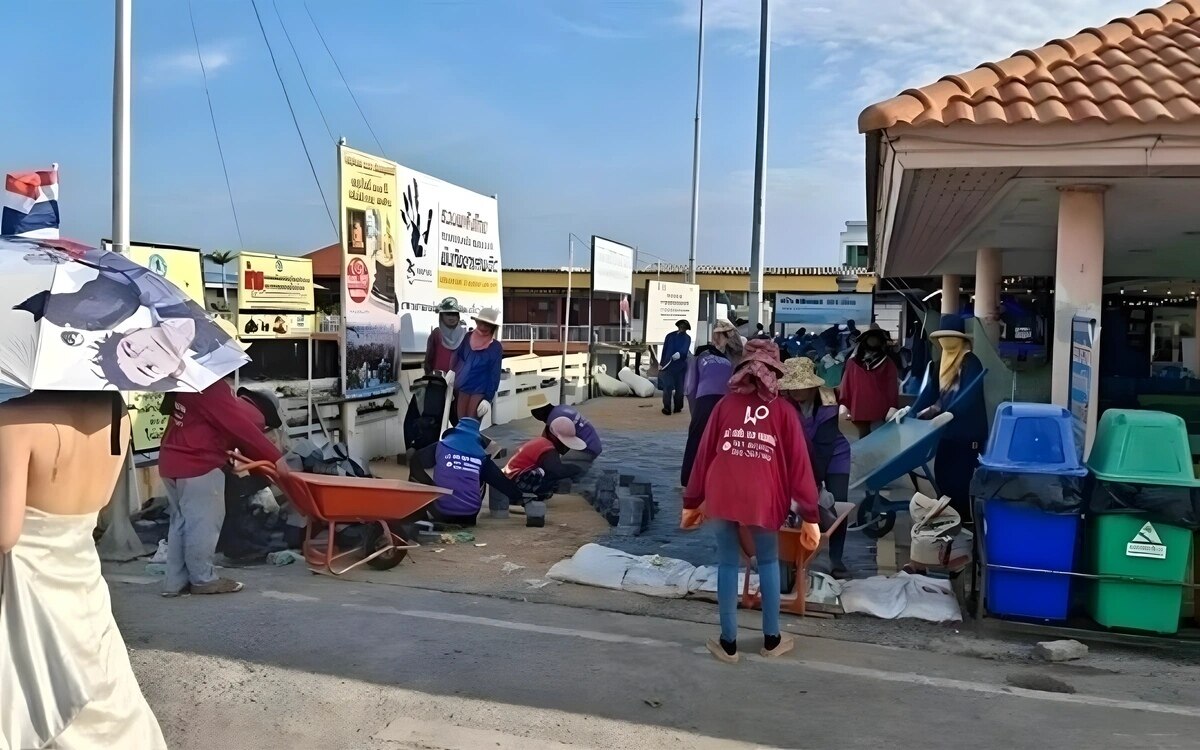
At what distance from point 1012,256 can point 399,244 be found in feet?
25.8

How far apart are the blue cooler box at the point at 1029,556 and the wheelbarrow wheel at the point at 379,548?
3.84 metres

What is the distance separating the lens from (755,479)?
200 inches

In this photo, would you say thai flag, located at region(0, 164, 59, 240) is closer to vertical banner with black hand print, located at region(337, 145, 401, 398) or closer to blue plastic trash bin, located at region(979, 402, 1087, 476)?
vertical banner with black hand print, located at region(337, 145, 401, 398)

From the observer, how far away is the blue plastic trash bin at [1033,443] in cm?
564

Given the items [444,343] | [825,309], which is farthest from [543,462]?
[825,309]

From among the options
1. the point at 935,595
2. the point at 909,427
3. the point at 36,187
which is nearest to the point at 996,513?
the point at 935,595

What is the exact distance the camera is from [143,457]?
827 centimetres

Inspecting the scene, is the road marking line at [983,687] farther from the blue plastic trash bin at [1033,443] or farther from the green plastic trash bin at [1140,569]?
the blue plastic trash bin at [1033,443]

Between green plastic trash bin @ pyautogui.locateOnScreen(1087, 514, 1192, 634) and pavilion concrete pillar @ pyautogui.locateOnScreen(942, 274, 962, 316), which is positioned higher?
pavilion concrete pillar @ pyautogui.locateOnScreen(942, 274, 962, 316)

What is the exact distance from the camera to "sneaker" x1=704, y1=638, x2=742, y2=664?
5172 millimetres

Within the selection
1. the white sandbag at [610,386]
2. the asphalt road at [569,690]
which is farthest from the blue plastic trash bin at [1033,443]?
the white sandbag at [610,386]

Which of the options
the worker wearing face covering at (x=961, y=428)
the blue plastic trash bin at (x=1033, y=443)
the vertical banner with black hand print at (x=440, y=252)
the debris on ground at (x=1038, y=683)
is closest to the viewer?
the debris on ground at (x=1038, y=683)

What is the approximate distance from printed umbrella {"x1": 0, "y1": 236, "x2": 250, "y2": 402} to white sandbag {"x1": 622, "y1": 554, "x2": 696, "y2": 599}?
12.6ft

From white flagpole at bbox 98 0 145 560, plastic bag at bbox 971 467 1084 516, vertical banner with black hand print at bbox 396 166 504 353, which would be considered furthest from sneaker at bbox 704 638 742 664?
vertical banner with black hand print at bbox 396 166 504 353
